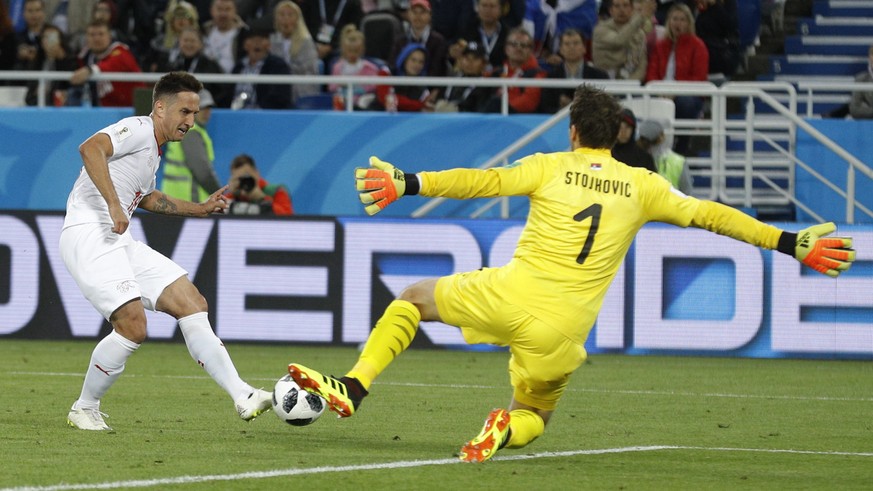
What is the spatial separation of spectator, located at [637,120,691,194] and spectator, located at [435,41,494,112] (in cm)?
252

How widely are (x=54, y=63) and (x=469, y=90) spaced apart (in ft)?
16.2

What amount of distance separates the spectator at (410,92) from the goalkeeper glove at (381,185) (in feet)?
34.8

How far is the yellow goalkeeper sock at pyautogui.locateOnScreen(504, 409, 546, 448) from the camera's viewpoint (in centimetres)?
774

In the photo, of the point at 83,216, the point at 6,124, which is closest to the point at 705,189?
the point at 6,124

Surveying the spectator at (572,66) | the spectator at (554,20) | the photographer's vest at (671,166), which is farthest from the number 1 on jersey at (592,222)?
the spectator at (554,20)

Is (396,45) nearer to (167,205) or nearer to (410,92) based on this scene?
(410,92)

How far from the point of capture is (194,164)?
55.9ft

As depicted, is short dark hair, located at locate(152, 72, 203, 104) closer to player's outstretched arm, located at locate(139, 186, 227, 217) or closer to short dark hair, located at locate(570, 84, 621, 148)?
player's outstretched arm, located at locate(139, 186, 227, 217)

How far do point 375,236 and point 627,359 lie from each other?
8.65ft

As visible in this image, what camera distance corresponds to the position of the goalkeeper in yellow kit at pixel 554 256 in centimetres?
759

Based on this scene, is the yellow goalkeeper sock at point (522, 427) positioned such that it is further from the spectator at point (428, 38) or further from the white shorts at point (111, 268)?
the spectator at point (428, 38)

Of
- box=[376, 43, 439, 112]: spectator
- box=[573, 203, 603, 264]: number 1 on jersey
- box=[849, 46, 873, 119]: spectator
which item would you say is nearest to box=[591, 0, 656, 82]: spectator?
box=[376, 43, 439, 112]: spectator

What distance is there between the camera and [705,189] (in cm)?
1794

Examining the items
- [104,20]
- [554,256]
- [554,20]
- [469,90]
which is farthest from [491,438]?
[104,20]
